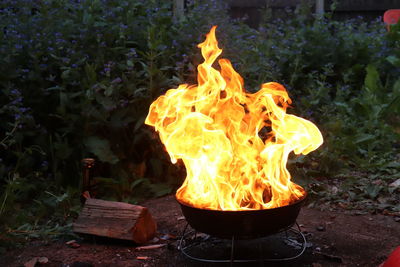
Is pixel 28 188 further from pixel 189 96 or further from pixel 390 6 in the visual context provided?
pixel 390 6

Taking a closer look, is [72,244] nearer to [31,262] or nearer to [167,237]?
[31,262]

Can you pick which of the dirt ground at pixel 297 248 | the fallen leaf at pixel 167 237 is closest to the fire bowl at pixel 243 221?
the dirt ground at pixel 297 248

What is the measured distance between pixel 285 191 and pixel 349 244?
24.9 inches

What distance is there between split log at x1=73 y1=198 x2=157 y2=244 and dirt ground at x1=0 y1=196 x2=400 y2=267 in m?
0.10

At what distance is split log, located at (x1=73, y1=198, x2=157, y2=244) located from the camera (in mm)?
3156

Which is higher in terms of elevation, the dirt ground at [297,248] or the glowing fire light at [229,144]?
the glowing fire light at [229,144]

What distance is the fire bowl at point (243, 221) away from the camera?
8.54 feet

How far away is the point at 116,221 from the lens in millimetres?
3201

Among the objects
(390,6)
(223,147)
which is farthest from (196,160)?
(390,6)

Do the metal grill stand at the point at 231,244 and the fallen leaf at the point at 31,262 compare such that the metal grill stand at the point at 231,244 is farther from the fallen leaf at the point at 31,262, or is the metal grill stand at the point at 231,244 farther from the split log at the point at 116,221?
the fallen leaf at the point at 31,262

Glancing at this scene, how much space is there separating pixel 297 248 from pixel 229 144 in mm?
781

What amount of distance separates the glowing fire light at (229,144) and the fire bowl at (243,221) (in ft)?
0.45

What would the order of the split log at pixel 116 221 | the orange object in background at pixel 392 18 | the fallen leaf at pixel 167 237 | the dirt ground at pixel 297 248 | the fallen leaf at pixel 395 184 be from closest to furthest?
the dirt ground at pixel 297 248 → the split log at pixel 116 221 → the fallen leaf at pixel 167 237 → the fallen leaf at pixel 395 184 → the orange object in background at pixel 392 18

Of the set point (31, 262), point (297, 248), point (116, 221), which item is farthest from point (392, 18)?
point (31, 262)
